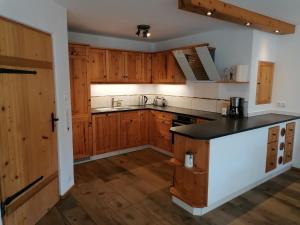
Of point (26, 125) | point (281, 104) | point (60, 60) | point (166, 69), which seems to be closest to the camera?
point (26, 125)

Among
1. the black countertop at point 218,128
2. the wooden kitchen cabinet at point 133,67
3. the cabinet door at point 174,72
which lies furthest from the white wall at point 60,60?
the cabinet door at point 174,72

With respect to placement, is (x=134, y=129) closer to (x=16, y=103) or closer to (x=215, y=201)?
(x=215, y=201)

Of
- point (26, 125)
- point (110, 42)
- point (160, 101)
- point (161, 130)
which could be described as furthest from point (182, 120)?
point (26, 125)

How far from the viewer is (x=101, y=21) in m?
3.46

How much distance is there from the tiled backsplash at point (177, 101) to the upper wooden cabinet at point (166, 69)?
480 mm

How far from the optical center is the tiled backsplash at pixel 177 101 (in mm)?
4240

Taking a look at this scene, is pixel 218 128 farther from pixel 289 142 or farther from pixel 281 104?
pixel 281 104

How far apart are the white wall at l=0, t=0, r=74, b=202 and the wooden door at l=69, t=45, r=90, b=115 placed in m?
0.97

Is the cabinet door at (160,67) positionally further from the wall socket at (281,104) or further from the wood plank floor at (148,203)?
the wall socket at (281,104)

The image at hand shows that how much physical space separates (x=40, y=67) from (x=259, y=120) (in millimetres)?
3146

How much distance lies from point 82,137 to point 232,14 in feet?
10.3

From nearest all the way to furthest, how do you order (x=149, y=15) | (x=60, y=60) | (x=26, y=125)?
1. (x=26, y=125)
2. (x=60, y=60)
3. (x=149, y=15)

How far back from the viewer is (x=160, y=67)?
488 cm

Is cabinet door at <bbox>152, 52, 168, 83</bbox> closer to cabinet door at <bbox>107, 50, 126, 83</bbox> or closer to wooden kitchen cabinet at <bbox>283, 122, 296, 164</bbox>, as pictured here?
cabinet door at <bbox>107, 50, 126, 83</bbox>
